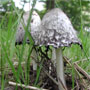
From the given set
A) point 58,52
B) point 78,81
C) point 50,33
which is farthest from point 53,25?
point 78,81

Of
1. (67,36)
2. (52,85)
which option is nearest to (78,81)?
(52,85)

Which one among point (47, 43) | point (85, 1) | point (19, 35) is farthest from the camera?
point (85, 1)

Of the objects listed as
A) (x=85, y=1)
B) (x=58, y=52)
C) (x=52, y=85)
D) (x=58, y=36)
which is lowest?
(x=52, y=85)

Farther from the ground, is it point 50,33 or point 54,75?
point 50,33

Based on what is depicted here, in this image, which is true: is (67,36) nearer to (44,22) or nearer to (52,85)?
(44,22)

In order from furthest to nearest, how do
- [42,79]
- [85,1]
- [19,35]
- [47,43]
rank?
1. [85,1]
2. [19,35]
3. [42,79]
4. [47,43]

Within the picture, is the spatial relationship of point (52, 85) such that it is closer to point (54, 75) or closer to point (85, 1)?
point (54, 75)

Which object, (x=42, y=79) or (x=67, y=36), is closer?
(x=67, y=36)
